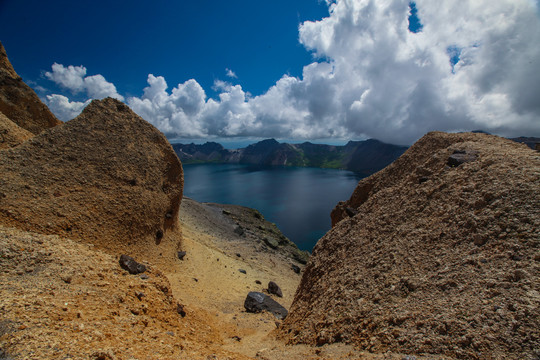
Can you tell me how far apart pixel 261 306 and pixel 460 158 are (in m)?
13.9

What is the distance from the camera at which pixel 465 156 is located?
1034 centimetres

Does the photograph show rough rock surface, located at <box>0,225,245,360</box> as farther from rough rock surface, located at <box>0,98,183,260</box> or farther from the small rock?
rough rock surface, located at <box>0,98,183,260</box>

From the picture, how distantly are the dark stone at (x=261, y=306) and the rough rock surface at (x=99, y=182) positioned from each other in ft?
23.6

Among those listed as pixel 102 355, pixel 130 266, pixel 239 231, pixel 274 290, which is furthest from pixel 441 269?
pixel 239 231

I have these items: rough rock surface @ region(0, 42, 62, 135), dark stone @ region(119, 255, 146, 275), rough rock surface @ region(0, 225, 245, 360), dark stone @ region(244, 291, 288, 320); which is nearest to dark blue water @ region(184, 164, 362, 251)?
dark stone @ region(244, 291, 288, 320)

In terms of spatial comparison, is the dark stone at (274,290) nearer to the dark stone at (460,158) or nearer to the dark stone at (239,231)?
the dark stone at (460,158)

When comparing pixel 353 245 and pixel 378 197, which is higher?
pixel 378 197

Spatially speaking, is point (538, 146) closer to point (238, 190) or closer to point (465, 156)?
point (465, 156)

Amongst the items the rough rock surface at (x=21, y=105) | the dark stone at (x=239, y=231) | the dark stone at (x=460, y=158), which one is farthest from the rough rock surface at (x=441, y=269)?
the dark stone at (x=239, y=231)

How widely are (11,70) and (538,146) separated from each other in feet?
166

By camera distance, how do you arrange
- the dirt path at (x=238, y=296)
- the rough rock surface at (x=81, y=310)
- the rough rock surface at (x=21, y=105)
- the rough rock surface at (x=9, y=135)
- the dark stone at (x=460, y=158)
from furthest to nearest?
the rough rock surface at (x=21, y=105)
the rough rock surface at (x=9, y=135)
the dark stone at (x=460, y=158)
the dirt path at (x=238, y=296)
the rough rock surface at (x=81, y=310)

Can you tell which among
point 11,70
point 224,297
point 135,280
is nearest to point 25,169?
point 135,280

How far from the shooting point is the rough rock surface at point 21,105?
90.8ft

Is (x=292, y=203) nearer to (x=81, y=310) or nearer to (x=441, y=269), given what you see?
(x=441, y=269)
